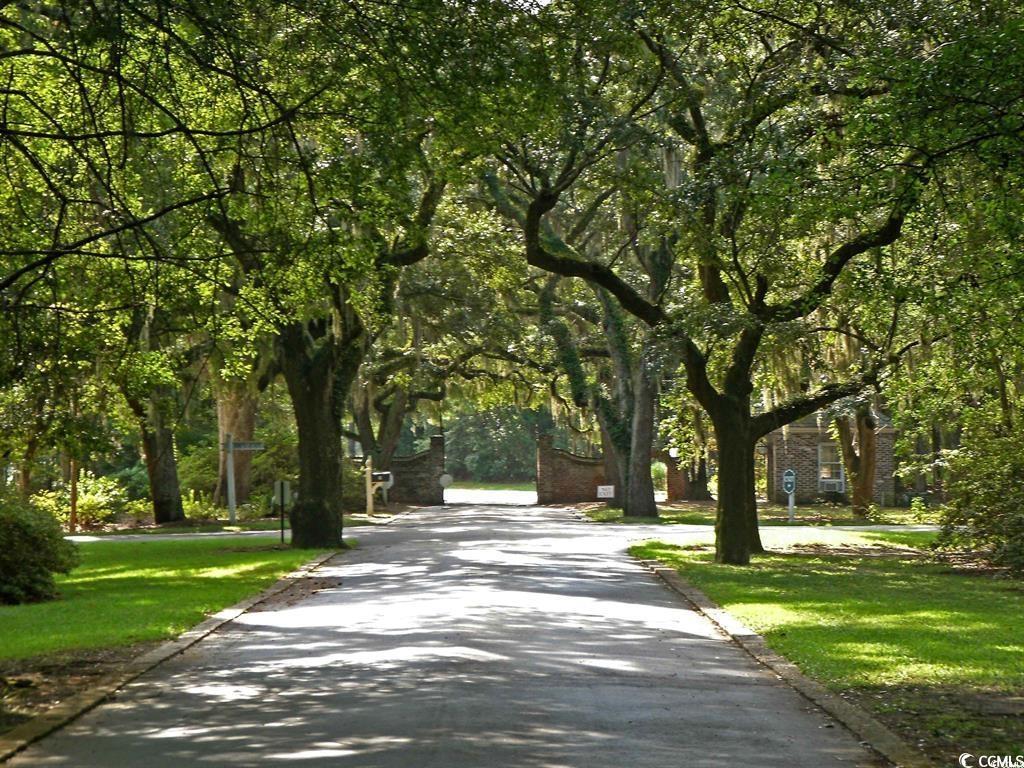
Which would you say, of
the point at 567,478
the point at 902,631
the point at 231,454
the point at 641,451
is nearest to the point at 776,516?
the point at 641,451

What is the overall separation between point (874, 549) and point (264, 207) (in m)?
19.0

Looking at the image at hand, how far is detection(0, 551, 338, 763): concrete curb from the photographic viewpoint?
880 centimetres

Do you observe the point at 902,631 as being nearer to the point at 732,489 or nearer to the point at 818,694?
the point at 818,694

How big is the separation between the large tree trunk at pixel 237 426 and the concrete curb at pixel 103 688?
942 inches

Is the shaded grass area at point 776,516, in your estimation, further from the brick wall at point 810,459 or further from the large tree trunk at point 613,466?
the brick wall at point 810,459

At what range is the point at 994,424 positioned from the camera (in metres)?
27.5

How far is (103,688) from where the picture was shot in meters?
10.7

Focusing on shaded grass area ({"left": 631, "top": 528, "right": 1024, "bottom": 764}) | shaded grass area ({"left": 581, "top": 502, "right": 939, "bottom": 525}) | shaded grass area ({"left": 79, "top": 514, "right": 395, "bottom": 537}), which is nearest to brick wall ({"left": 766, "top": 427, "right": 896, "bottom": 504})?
shaded grass area ({"left": 581, "top": 502, "right": 939, "bottom": 525})

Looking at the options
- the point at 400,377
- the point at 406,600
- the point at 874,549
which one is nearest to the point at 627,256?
the point at 400,377

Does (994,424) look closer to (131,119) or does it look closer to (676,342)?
(676,342)

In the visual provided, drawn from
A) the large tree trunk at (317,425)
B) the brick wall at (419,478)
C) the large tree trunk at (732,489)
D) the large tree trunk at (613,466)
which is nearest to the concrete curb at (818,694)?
the large tree trunk at (732,489)

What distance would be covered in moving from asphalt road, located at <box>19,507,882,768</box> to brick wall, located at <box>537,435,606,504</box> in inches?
1761

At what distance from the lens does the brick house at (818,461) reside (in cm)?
5506

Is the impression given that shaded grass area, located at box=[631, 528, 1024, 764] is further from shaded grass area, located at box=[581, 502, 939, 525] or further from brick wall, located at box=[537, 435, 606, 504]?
brick wall, located at box=[537, 435, 606, 504]
